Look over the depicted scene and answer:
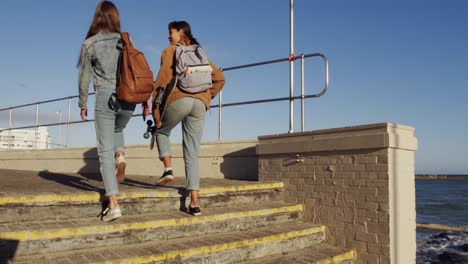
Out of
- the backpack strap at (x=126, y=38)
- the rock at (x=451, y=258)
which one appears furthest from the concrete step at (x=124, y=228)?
the rock at (x=451, y=258)

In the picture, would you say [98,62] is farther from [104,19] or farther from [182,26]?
[182,26]

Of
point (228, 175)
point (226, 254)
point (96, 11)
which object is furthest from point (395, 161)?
point (96, 11)

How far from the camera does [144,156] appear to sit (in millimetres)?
7777

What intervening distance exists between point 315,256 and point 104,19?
10.7ft

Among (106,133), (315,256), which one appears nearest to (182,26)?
(106,133)

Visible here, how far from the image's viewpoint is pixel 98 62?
11.4 feet

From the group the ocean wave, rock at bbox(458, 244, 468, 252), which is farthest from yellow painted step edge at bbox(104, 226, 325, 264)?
rock at bbox(458, 244, 468, 252)

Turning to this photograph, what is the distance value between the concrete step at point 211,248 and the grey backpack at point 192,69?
1510 mm

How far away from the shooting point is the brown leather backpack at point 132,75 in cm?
344

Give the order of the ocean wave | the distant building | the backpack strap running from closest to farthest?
the backpack strap < the distant building < the ocean wave

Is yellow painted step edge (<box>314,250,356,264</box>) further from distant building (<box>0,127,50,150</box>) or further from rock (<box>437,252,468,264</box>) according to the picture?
rock (<box>437,252,468,264</box>)

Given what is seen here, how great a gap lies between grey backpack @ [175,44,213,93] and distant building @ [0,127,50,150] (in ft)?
26.3

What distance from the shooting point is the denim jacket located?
348cm

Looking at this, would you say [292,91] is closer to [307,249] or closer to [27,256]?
[307,249]
